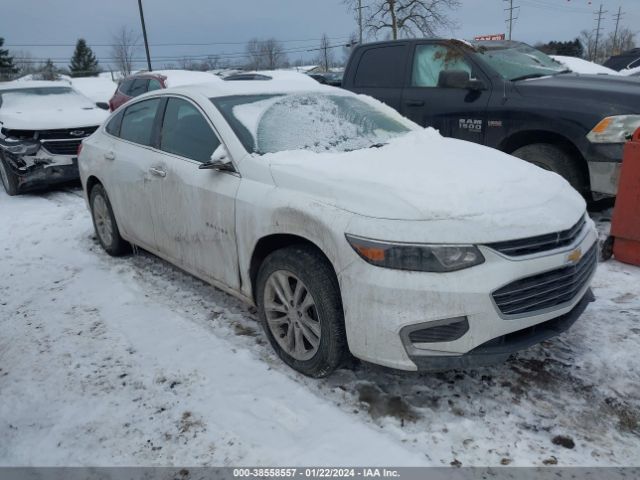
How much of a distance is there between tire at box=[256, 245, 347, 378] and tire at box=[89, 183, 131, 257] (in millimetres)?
2363

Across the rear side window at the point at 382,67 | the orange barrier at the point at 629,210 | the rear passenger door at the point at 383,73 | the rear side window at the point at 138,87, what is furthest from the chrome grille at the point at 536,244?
the rear side window at the point at 138,87

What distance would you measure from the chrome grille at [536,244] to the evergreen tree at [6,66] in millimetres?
66247

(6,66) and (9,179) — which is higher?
(6,66)

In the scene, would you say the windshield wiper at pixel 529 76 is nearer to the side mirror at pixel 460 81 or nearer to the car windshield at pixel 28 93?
the side mirror at pixel 460 81

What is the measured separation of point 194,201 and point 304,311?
4.00ft

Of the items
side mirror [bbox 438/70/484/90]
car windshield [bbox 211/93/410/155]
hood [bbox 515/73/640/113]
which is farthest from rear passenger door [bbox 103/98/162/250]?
hood [bbox 515/73/640/113]

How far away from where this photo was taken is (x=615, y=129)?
15.5 ft

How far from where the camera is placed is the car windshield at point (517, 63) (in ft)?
19.1

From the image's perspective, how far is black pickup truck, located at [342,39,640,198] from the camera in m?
4.80

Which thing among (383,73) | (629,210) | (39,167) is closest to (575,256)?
(629,210)

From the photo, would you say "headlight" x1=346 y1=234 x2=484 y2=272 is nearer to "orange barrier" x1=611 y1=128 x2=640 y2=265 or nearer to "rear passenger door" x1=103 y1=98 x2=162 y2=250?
"rear passenger door" x1=103 y1=98 x2=162 y2=250

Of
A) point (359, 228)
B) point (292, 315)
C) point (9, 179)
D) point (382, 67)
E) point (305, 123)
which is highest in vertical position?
point (382, 67)

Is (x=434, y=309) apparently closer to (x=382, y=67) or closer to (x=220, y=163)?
(x=220, y=163)

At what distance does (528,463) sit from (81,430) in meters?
2.20
